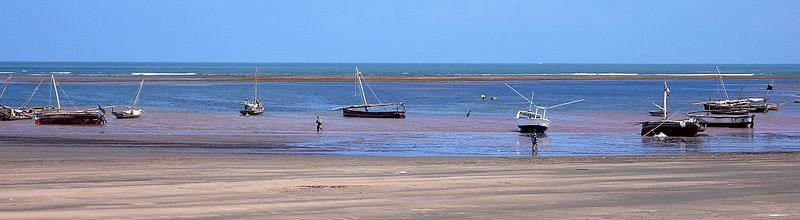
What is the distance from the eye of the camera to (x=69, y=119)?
4459 centimetres

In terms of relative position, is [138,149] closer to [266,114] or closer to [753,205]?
[753,205]

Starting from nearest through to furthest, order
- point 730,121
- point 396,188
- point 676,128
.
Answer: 1. point 396,188
2. point 676,128
3. point 730,121

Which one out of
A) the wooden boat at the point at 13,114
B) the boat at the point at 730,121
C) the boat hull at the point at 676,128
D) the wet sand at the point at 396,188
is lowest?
the wet sand at the point at 396,188

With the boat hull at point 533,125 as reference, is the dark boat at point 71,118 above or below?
above

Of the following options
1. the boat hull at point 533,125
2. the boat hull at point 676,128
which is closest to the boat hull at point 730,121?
the boat hull at point 676,128

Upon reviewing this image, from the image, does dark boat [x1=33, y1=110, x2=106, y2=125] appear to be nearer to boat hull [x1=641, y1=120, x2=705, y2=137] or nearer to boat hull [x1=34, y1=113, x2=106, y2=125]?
boat hull [x1=34, y1=113, x2=106, y2=125]

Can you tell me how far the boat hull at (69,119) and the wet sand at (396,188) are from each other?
20.0 meters

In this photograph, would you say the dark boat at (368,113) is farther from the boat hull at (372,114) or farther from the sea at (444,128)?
the sea at (444,128)

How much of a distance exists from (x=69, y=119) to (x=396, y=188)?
31.1m

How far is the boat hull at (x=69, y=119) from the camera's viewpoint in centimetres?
4441

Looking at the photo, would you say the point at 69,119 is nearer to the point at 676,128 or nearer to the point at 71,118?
the point at 71,118

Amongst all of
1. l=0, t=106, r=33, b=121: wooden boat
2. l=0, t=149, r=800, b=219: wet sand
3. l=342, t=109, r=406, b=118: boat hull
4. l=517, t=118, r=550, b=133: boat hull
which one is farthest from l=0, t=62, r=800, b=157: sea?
l=0, t=149, r=800, b=219: wet sand

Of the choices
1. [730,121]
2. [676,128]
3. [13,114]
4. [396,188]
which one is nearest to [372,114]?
[13,114]

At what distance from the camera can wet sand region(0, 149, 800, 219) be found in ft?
44.2
